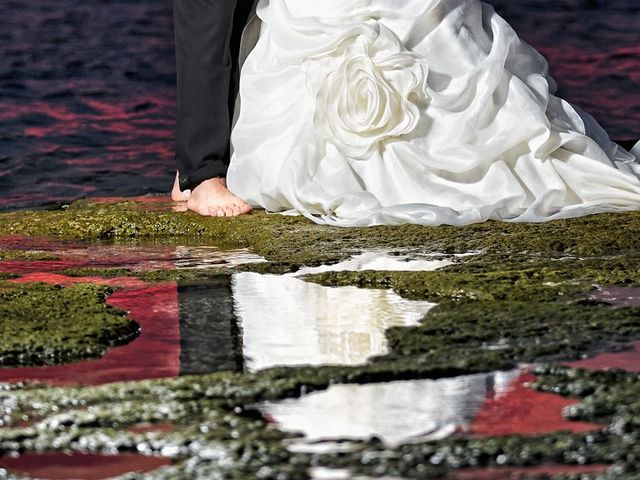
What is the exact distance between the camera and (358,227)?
3.07 meters

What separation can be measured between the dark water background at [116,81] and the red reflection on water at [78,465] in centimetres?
423

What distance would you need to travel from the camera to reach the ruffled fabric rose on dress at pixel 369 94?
126 inches

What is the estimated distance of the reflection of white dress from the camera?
→ 3.18m

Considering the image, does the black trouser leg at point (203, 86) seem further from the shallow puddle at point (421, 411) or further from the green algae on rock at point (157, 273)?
the shallow puddle at point (421, 411)

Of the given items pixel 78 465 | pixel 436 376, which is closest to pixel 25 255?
pixel 436 376

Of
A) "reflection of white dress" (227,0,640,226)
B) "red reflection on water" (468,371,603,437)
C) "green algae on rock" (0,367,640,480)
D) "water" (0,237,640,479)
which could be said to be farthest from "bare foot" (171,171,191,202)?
"red reflection on water" (468,371,603,437)

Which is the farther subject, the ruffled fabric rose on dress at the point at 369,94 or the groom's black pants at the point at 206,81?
the groom's black pants at the point at 206,81

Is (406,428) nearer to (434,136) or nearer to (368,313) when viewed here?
(368,313)

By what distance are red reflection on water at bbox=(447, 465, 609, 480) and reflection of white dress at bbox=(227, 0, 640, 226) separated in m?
1.93

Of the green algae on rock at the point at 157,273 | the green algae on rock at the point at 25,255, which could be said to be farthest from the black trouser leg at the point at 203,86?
the green algae on rock at the point at 157,273

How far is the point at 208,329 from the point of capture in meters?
1.88

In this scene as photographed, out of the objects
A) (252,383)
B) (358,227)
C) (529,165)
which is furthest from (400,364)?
(529,165)

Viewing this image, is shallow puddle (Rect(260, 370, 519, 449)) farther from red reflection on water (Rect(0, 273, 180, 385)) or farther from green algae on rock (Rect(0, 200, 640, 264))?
green algae on rock (Rect(0, 200, 640, 264))

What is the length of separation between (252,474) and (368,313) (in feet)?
2.62
